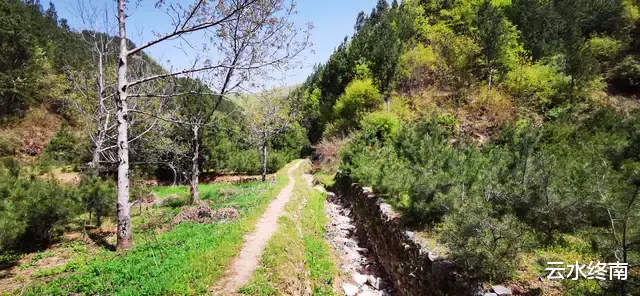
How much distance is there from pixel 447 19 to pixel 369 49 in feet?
35.5

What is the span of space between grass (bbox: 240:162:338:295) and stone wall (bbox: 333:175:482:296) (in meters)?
1.71

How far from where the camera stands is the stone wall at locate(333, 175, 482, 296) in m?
4.95

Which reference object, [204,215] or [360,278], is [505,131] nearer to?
[360,278]

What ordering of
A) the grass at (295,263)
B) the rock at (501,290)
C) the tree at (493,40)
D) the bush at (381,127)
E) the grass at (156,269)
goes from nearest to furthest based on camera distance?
the rock at (501,290)
the grass at (156,269)
the grass at (295,263)
the bush at (381,127)
the tree at (493,40)

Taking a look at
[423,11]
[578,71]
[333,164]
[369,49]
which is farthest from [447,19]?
[333,164]

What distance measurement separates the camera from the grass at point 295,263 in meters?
5.42

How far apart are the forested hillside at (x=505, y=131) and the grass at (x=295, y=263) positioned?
9.55 ft

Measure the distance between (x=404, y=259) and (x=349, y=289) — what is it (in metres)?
1.77

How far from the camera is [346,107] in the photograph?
3048cm

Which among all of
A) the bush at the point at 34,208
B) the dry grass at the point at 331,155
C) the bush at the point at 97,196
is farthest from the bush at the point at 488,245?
the dry grass at the point at 331,155

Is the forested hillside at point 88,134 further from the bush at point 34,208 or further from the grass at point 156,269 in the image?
the grass at point 156,269

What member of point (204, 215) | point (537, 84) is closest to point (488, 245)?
point (204, 215)

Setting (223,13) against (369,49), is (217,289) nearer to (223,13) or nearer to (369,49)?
(223,13)

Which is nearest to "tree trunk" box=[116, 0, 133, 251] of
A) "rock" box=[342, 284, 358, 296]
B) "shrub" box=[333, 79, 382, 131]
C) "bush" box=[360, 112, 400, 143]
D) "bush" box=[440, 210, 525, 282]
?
"rock" box=[342, 284, 358, 296]
